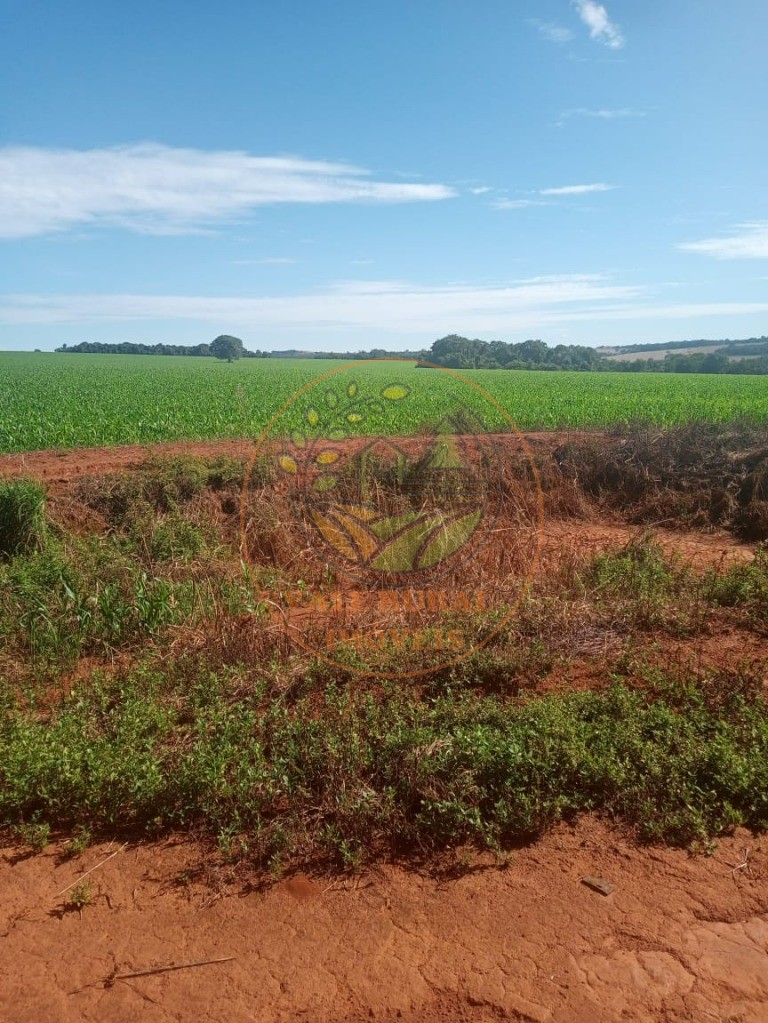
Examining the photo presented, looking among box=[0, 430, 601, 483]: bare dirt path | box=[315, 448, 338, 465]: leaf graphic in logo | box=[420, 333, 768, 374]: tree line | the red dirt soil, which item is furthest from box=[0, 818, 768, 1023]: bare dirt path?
box=[420, 333, 768, 374]: tree line

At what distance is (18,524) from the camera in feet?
24.4

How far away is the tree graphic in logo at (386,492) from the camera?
290 inches

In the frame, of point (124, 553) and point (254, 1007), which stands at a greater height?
point (124, 553)

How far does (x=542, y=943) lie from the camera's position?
108 inches

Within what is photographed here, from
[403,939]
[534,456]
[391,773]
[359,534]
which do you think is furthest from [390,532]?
[403,939]

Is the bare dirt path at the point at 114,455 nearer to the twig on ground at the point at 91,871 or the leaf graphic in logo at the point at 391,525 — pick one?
the leaf graphic in logo at the point at 391,525

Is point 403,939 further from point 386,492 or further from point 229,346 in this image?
point 229,346

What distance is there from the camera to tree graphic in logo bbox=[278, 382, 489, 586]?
7.37 meters

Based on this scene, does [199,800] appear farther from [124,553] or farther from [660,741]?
[124,553]

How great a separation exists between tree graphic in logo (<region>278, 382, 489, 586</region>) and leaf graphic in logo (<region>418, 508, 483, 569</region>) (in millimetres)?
11

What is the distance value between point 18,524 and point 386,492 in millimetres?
4620

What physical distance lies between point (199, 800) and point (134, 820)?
412 mm

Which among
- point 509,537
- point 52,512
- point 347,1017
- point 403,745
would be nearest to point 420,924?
point 347,1017

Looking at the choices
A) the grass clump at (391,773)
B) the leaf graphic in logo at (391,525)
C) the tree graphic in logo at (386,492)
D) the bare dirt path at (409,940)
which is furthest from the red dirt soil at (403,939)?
the leaf graphic in logo at (391,525)
